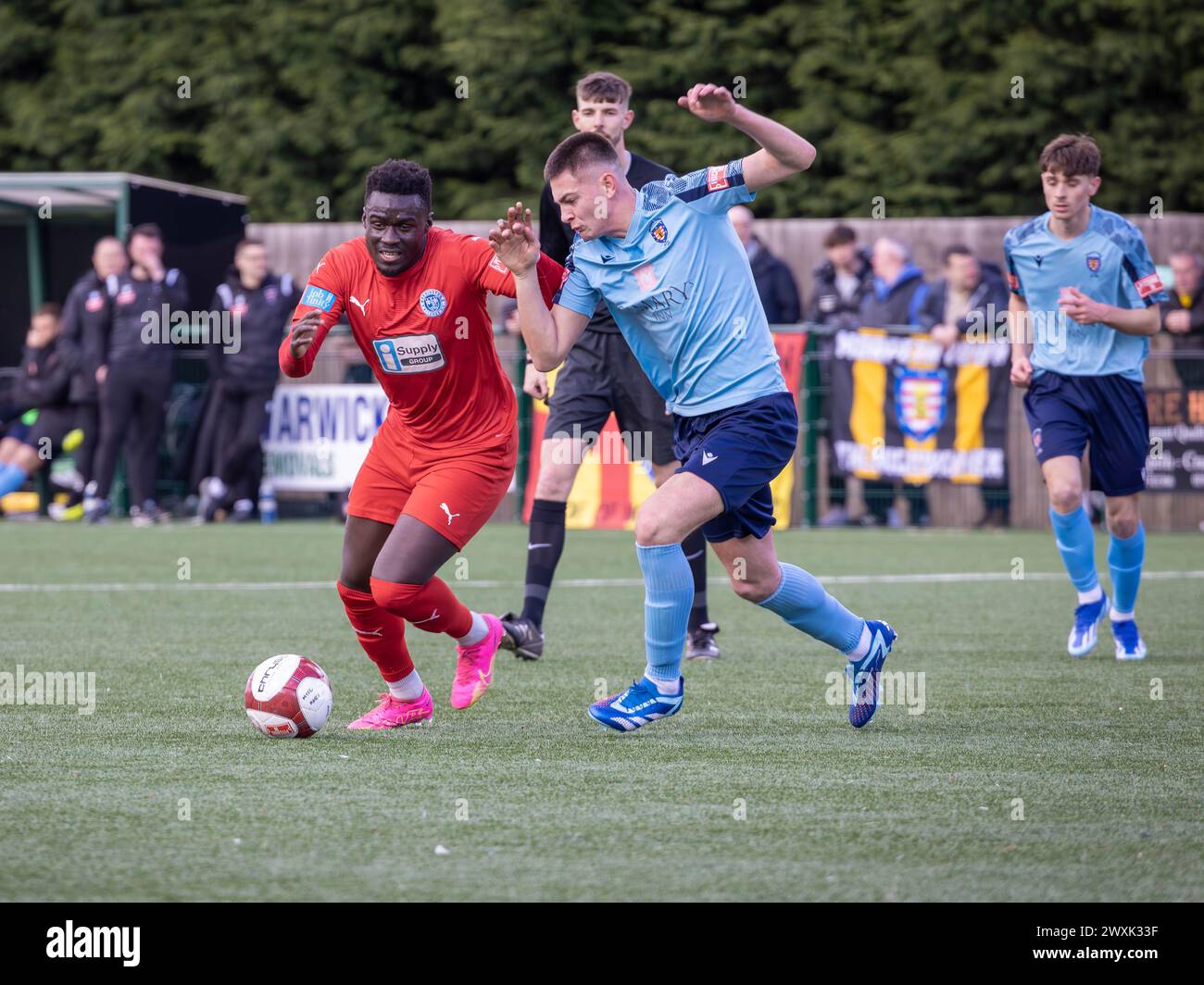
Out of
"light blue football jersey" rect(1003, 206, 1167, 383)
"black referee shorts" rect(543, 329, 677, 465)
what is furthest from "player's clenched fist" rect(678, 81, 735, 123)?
"light blue football jersey" rect(1003, 206, 1167, 383)

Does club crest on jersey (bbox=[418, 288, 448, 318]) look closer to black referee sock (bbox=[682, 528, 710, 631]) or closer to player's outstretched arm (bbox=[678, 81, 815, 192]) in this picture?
player's outstretched arm (bbox=[678, 81, 815, 192])

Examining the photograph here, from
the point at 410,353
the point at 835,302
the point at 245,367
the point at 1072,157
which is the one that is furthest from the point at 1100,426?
the point at 245,367

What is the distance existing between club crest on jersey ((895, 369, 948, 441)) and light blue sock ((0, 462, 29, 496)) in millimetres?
8169

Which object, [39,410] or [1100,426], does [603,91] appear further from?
[39,410]

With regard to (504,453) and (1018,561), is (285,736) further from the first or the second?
(1018,561)

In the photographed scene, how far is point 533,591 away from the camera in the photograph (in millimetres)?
8016

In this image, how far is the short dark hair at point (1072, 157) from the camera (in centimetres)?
811

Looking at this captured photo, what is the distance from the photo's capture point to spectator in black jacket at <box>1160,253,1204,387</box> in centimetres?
1577

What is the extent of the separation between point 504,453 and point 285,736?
1.27 metres

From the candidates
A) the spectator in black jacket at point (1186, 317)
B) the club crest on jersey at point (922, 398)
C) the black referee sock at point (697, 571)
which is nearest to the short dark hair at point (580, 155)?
the black referee sock at point (697, 571)

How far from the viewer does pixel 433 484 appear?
6.27 m

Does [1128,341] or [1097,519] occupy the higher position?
[1128,341]
